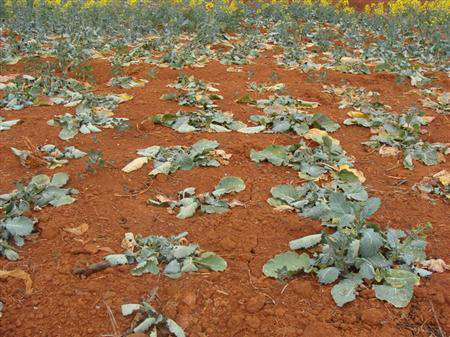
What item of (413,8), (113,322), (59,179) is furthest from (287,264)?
(413,8)

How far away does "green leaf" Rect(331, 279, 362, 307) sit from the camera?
2.67 metres

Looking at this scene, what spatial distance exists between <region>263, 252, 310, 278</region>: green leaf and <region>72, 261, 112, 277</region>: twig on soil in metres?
0.95

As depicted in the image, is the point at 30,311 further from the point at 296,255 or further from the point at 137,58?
the point at 137,58

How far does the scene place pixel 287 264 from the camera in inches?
117

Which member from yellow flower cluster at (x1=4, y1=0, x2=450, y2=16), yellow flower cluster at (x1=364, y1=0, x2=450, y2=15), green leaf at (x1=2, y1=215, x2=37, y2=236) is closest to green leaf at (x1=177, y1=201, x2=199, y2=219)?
green leaf at (x1=2, y1=215, x2=37, y2=236)

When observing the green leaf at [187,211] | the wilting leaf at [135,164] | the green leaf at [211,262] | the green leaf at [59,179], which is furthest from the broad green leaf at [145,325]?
the wilting leaf at [135,164]

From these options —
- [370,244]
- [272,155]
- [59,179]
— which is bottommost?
[272,155]

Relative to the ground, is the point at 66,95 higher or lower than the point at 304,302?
lower

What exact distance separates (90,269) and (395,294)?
5.66 feet

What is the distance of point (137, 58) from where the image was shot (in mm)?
8445

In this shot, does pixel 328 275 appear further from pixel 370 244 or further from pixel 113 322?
pixel 113 322

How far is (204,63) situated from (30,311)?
6085 mm

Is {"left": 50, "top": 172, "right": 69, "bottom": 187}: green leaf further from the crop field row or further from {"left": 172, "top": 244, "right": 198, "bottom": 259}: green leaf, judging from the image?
{"left": 172, "top": 244, "right": 198, "bottom": 259}: green leaf

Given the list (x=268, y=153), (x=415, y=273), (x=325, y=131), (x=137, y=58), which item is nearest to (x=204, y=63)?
(x=137, y=58)
